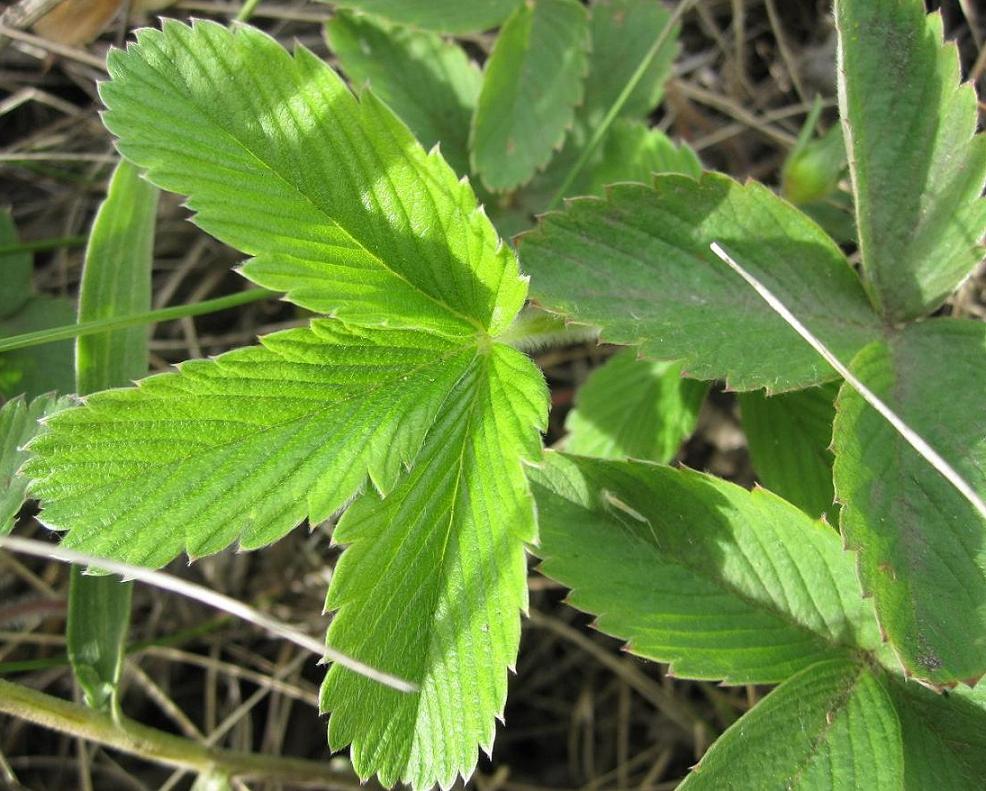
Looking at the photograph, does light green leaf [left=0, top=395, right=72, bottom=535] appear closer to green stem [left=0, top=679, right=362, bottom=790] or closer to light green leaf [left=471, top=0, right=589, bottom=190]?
green stem [left=0, top=679, right=362, bottom=790]

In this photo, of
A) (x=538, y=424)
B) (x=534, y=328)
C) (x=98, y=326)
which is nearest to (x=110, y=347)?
(x=98, y=326)

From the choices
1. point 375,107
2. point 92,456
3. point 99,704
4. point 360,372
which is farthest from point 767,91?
point 99,704

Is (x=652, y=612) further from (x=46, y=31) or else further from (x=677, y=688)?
(x=46, y=31)

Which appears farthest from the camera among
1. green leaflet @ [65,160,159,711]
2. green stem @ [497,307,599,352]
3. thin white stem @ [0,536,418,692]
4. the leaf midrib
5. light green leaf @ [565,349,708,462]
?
light green leaf @ [565,349,708,462]

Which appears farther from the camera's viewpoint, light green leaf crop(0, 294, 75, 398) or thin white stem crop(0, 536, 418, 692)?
light green leaf crop(0, 294, 75, 398)

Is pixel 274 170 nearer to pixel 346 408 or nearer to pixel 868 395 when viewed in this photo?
pixel 346 408

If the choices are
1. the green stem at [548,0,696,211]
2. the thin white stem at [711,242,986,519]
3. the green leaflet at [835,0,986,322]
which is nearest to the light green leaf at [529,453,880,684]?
the thin white stem at [711,242,986,519]
